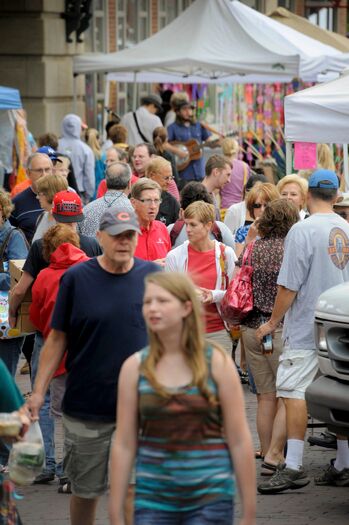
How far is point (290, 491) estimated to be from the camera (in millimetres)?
8211

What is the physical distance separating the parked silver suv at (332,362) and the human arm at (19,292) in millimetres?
1713

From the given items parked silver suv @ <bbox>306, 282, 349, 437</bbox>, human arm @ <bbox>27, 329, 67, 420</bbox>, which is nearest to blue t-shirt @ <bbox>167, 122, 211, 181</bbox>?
parked silver suv @ <bbox>306, 282, 349, 437</bbox>

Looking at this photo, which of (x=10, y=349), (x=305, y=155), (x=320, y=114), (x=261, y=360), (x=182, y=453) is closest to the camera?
(x=182, y=453)

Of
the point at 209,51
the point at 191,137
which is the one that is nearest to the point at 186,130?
the point at 191,137

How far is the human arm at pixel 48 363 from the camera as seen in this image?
642 cm

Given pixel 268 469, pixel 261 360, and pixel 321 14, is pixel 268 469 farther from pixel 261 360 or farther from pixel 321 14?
pixel 321 14

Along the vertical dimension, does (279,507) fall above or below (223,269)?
below

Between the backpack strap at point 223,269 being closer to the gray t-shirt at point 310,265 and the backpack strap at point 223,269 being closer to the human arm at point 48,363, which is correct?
the gray t-shirt at point 310,265

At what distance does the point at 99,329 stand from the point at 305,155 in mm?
7275

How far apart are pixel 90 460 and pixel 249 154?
16296mm

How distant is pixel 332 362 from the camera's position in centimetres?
768

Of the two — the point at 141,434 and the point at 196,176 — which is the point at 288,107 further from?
the point at 141,434

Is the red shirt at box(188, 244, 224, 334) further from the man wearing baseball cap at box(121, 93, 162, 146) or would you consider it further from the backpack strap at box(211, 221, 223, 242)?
the man wearing baseball cap at box(121, 93, 162, 146)

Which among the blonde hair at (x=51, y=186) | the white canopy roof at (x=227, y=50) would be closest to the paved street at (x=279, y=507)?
the blonde hair at (x=51, y=186)
